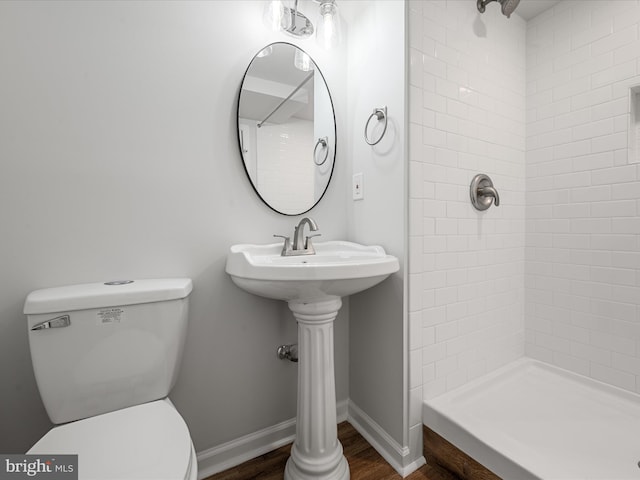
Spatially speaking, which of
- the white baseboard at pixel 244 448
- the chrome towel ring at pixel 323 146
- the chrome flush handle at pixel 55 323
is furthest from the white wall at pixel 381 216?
the chrome flush handle at pixel 55 323

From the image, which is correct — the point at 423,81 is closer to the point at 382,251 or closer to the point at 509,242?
the point at 382,251

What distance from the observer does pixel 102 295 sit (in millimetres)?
924

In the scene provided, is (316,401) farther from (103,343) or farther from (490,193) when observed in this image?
(490,193)

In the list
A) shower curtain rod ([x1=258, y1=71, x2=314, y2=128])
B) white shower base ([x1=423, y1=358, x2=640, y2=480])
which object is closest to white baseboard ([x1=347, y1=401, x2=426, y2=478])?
white shower base ([x1=423, y1=358, x2=640, y2=480])

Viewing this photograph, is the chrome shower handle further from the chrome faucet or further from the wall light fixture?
the wall light fixture

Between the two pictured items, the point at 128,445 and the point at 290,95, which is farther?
the point at 290,95

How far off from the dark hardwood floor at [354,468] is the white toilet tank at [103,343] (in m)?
0.56

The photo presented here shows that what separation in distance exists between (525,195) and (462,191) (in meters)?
0.61

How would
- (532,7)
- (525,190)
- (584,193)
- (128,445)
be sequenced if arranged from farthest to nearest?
(525,190), (532,7), (584,193), (128,445)

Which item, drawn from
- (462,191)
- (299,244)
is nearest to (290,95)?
(299,244)

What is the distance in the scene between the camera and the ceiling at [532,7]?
155 cm

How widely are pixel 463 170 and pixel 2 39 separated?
1783 mm

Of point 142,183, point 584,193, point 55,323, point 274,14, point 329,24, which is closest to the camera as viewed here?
point 55,323

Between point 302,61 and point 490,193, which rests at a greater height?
point 302,61
